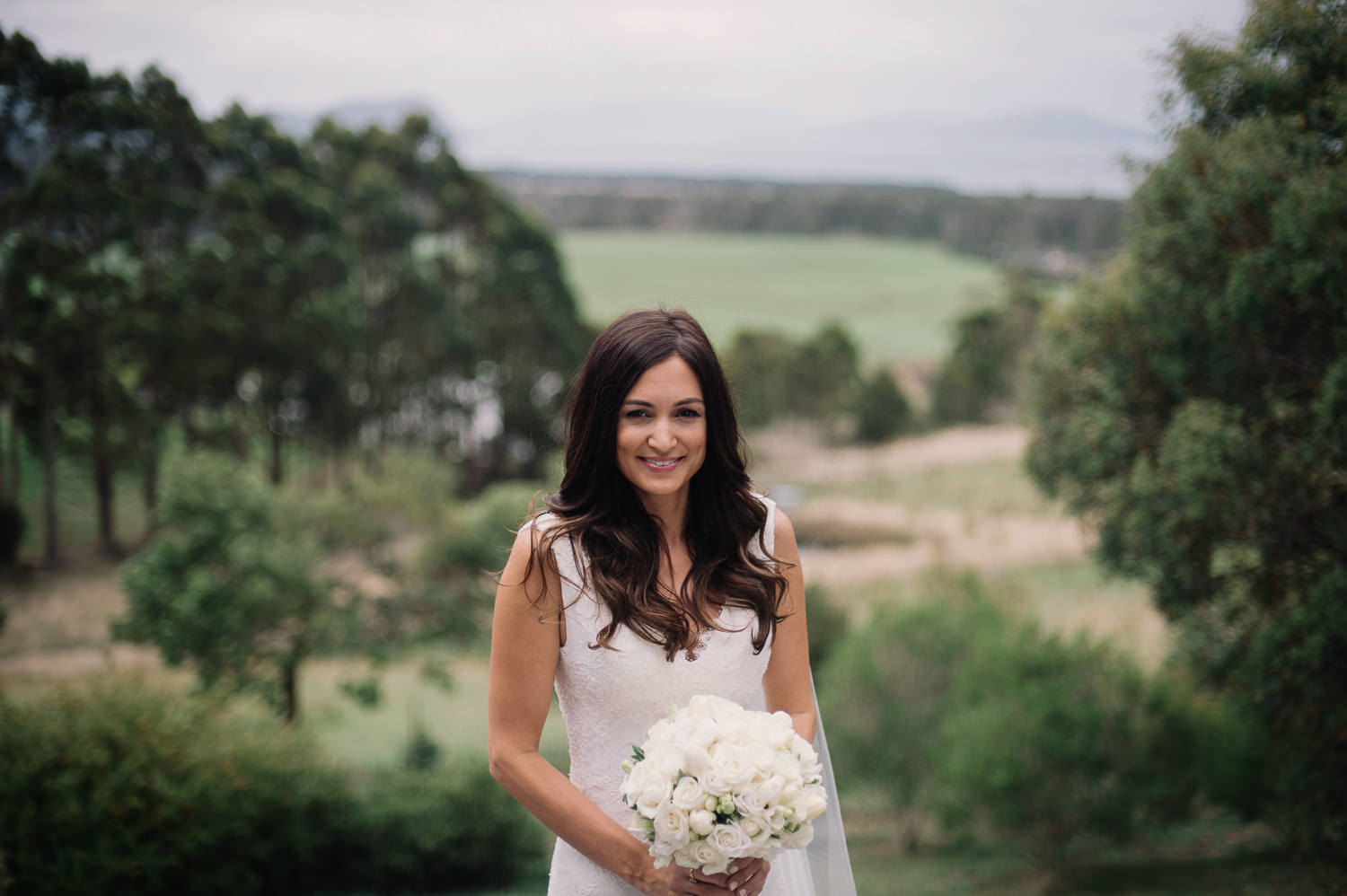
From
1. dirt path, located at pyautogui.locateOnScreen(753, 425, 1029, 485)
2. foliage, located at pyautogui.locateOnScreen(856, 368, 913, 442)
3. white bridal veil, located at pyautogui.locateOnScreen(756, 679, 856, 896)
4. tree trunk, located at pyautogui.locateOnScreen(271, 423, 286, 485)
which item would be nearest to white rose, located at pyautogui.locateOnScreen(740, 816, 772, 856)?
white bridal veil, located at pyautogui.locateOnScreen(756, 679, 856, 896)

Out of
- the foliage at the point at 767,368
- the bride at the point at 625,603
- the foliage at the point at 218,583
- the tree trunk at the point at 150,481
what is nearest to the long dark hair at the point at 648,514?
the bride at the point at 625,603

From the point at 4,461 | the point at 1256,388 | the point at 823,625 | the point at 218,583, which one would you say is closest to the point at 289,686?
the point at 218,583

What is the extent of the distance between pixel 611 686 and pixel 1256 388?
6.57 meters

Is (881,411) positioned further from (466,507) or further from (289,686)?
(289,686)

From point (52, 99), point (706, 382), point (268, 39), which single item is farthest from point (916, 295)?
point (706, 382)

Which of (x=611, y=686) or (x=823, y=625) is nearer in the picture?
(x=611, y=686)

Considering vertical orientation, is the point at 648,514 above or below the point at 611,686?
above

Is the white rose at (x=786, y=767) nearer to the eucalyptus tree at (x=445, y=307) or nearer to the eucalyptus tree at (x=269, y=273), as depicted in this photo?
the eucalyptus tree at (x=269, y=273)

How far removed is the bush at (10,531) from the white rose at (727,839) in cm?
1828

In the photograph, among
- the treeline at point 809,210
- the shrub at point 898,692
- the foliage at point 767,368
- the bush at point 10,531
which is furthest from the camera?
the treeline at point 809,210

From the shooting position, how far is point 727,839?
210 centimetres

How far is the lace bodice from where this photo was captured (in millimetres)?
2357

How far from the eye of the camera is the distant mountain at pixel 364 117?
23297mm

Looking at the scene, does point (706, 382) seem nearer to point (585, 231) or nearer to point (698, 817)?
point (698, 817)
